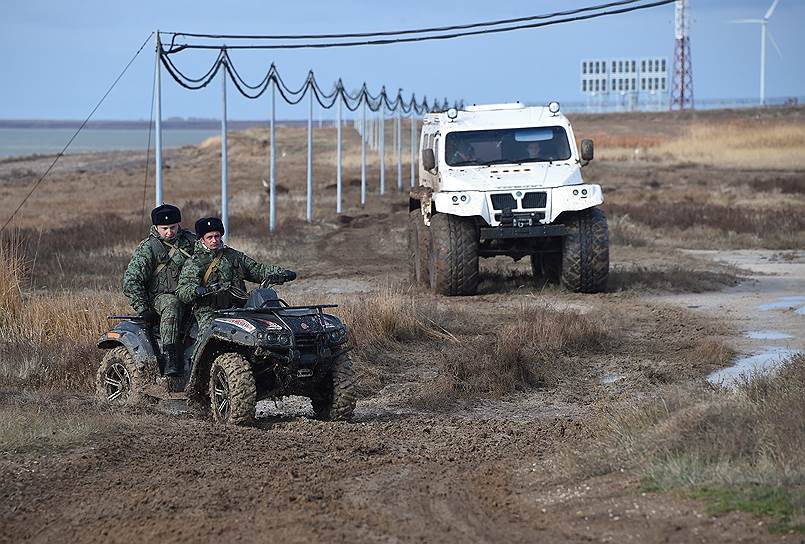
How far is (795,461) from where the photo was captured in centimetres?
708

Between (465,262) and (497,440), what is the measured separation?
943cm

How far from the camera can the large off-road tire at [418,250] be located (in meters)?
19.7

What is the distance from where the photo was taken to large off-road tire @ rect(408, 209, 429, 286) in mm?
19705

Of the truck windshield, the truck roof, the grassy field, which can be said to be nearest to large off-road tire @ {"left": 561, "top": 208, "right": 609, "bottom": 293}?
the grassy field

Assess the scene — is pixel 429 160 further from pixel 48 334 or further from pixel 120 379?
pixel 120 379

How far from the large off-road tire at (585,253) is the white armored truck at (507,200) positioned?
14 mm

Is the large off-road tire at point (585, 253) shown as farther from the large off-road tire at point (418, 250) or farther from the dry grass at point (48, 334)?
the dry grass at point (48, 334)

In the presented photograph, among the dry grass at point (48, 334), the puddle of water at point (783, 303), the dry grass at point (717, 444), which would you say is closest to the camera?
the dry grass at point (717, 444)

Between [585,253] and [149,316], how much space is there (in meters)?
9.45

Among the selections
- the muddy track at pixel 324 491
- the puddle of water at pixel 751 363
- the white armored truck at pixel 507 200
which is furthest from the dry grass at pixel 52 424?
the white armored truck at pixel 507 200

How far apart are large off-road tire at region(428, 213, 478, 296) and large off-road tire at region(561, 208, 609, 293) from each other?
129 centimetres

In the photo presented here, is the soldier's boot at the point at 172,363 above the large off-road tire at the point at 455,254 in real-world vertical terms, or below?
below

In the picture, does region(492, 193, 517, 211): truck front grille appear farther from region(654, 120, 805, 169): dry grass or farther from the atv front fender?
region(654, 120, 805, 169): dry grass

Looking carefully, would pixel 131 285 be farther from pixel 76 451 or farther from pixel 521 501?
pixel 521 501
